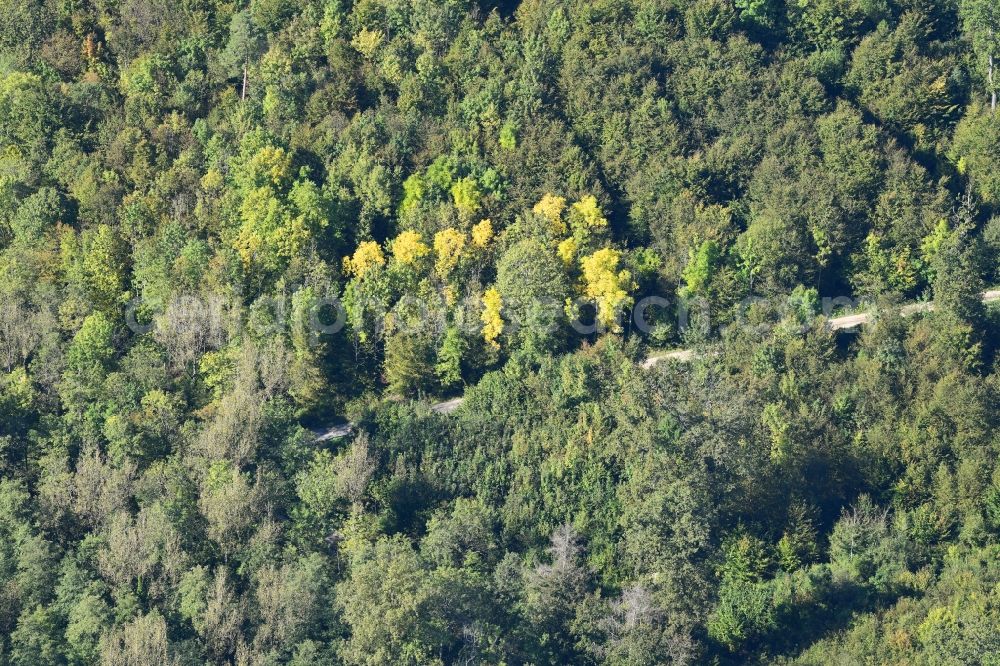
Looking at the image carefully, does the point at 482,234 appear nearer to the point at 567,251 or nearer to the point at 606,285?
the point at 567,251

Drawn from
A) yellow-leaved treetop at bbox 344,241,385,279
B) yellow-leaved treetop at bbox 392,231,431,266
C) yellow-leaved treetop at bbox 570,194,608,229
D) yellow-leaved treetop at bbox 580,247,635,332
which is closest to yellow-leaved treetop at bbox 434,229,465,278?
yellow-leaved treetop at bbox 392,231,431,266

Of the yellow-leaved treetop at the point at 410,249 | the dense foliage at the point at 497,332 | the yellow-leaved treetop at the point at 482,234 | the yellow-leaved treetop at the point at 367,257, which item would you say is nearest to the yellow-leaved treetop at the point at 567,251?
the dense foliage at the point at 497,332

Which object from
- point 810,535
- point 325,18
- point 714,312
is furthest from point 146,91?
point 810,535

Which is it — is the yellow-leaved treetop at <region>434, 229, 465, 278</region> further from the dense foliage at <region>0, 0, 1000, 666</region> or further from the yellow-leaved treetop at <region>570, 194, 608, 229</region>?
the yellow-leaved treetop at <region>570, 194, 608, 229</region>

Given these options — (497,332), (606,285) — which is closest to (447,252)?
(497,332)

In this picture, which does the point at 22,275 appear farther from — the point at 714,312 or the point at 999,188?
the point at 999,188

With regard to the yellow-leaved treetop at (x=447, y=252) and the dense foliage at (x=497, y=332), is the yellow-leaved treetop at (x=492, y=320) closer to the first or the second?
the dense foliage at (x=497, y=332)
